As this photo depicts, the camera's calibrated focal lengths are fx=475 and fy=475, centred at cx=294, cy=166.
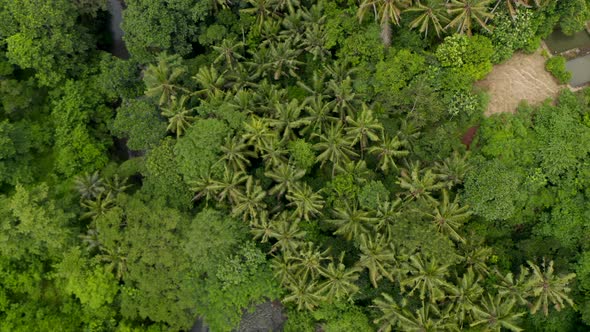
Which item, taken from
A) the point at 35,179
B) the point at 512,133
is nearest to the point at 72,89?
the point at 35,179

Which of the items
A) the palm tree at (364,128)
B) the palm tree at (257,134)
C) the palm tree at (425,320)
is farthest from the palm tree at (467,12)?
the palm tree at (425,320)

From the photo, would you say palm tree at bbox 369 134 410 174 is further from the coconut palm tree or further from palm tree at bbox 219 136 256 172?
the coconut palm tree

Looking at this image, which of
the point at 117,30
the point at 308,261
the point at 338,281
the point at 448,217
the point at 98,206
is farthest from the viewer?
the point at 117,30

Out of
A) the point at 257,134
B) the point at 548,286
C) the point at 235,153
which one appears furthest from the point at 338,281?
the point at 548,286

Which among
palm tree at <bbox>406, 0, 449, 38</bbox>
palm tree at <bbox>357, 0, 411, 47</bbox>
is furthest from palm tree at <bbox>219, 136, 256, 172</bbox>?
palm tree at <bbox>406, 0, 449, 38</bbox>

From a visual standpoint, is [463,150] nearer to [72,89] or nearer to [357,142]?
[357,142]

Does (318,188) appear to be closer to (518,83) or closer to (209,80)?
(209,80)

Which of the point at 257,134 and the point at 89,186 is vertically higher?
the point at 257,134
